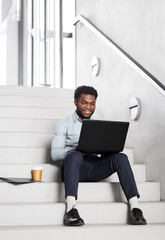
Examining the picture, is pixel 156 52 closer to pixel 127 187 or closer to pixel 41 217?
pixel 127 187

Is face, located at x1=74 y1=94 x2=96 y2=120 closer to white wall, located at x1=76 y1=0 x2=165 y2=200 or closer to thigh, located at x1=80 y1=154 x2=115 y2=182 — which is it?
thigh, located at x1=80 y1=154 x2=115 y2=182

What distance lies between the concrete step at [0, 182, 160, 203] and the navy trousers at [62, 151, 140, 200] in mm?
77

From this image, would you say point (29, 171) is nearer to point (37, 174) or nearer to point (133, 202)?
point (37, 174)

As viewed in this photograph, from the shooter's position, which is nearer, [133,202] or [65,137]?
[133,202]

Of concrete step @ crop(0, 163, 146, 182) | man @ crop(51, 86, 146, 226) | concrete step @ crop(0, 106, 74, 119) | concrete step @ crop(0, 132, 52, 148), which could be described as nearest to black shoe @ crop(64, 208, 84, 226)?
man @ crop(51, 86, 146, 226)

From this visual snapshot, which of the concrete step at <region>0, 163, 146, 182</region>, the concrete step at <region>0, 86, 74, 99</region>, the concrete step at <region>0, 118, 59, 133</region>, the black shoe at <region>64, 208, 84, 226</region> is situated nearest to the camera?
the black shoe at <region>64, 208, 84, 226</region>

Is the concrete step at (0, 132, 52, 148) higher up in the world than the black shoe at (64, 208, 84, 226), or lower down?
higher up

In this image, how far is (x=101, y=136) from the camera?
7.35ft

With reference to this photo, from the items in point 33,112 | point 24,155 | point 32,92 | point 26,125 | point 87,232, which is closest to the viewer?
point 87,232

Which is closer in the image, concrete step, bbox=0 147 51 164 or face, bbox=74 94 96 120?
face, bbox=74 94 96 120

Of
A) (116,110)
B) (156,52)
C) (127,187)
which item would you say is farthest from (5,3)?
(127,187)

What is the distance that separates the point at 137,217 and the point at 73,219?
1.11 feet

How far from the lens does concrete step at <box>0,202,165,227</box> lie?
208 cm

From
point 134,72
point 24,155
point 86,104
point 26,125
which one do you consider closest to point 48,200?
point 24,155
